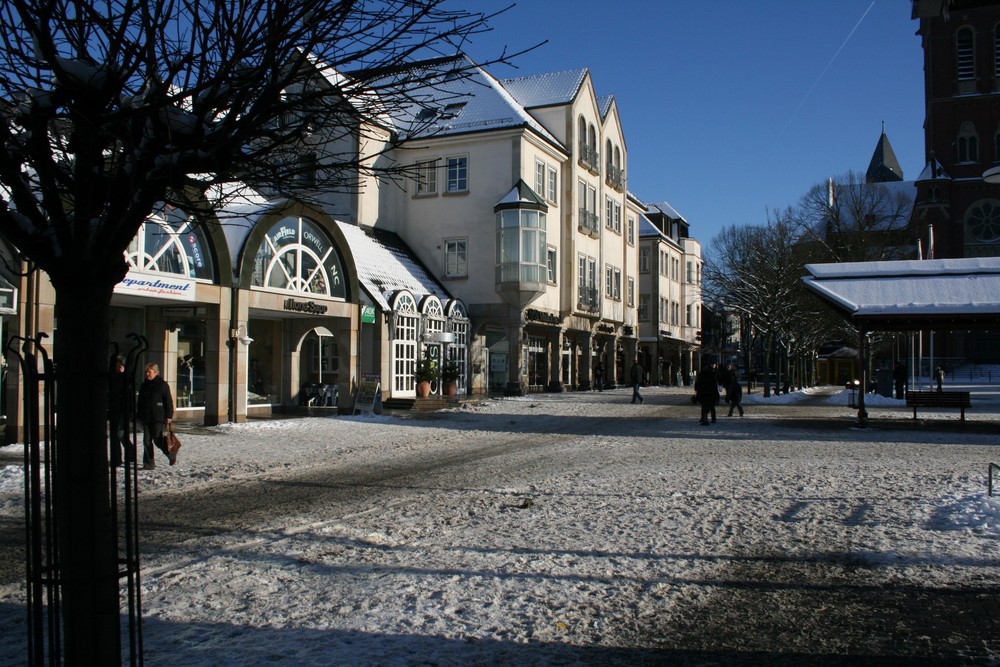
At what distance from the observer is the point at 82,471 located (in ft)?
11.9

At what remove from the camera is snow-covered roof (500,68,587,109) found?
4034 cm

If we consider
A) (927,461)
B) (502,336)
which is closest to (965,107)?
(502,336)

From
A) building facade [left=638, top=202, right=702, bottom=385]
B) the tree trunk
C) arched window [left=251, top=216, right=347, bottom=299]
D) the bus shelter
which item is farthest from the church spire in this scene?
the tree trunk

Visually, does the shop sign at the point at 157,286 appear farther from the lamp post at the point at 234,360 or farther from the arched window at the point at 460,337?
the arched window at the point at 460,337

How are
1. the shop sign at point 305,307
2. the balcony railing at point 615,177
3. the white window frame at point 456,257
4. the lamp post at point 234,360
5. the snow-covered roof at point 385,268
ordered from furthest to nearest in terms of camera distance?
the balcony railing at point 615,177 → the white window frame at point 456,257 → the snow-covered roof at point 385,268 → the shop sign at point 305,307 → the lamp post at point 234,360

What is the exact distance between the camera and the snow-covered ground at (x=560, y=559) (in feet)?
16.9

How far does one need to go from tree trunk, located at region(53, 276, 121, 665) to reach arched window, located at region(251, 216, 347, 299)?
57.4ft

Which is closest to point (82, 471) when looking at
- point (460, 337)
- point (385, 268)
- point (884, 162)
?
point (385, 268)

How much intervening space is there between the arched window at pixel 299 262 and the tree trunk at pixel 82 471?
17.5m

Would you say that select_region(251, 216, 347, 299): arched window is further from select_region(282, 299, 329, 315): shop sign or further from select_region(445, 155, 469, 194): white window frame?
select_region(445, 155, 469, 194): white window frame

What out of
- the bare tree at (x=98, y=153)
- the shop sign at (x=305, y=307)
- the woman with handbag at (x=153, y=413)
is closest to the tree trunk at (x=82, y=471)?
the bare tree at (x=98, y=153)

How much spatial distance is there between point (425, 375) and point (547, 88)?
65.3ft

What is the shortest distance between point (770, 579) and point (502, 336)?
1198 inches

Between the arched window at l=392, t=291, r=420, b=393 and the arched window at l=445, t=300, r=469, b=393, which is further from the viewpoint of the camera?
the arched window at l=445, t=300, r=469, b=393
